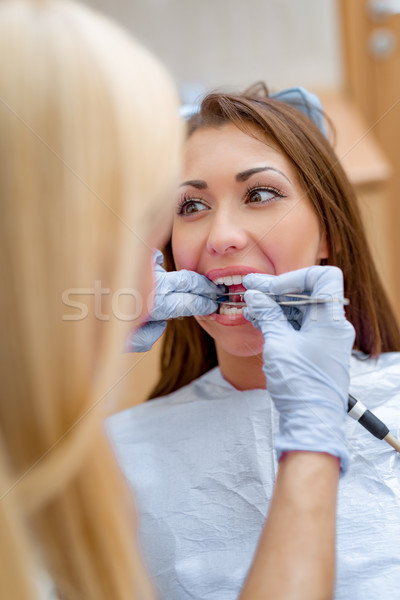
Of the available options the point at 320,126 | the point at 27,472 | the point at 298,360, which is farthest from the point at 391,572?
the point at 320,126

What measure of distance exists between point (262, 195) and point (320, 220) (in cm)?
14

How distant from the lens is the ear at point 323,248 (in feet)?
4.08

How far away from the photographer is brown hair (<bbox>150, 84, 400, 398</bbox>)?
3.91 feet

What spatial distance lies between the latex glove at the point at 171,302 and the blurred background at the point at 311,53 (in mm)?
1242

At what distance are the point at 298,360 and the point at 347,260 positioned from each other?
1.63 feet

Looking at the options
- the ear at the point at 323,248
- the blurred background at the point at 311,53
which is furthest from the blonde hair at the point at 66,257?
the blurred background at the point at 311,53

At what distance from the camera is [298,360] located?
0.86m

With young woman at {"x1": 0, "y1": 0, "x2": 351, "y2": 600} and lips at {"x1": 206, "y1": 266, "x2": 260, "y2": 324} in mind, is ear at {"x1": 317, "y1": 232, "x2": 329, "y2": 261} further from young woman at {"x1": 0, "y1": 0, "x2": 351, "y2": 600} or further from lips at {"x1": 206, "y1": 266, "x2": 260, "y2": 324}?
young woman at {"x1": 0, "y1": 0, "x2": 351, "y2": 600}

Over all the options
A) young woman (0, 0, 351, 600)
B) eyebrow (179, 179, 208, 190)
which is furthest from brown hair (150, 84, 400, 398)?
young woman (0, 0, 351, 600)

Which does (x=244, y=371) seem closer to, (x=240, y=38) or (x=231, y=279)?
(x=231, y=279)

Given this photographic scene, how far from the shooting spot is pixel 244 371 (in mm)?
1282

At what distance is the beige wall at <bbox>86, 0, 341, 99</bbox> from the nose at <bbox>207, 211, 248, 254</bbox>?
1.25 m

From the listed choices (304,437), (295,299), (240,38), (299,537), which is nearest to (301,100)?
(295,299)

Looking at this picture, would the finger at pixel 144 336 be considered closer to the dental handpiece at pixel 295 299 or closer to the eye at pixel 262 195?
the dental handpiece at pixel 295 299
